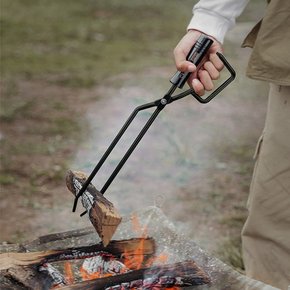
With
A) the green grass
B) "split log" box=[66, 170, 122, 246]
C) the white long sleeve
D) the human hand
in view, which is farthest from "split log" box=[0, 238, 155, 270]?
the green grass

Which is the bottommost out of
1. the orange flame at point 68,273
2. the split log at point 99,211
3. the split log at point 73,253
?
the orange flame at point 68,273

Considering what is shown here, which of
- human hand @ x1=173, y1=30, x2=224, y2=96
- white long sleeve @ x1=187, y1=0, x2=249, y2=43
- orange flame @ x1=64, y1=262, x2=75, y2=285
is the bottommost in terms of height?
orange flame @ x1=64, y1=262, x2=75, y2=285

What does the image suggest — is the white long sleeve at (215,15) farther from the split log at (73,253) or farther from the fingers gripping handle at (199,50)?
the split log at (73,253)

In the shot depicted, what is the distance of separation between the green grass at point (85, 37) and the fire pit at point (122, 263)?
3.68 metres

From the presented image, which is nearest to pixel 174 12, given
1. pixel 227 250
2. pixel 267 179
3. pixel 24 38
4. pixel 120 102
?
pixel 24 38

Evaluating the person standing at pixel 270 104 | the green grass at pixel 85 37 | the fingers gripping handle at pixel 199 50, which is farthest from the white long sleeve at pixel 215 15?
the green grass at pixel 85 37

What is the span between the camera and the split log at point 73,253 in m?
1.90

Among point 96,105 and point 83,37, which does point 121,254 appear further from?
point 83,37

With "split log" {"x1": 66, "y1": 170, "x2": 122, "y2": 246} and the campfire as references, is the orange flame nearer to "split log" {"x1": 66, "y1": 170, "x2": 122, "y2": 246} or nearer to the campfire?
the campfire

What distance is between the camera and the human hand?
187cm

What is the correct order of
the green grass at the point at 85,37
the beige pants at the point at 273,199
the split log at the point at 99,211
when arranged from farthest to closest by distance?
the green grass at the point at 85,37
the beige pants at the point at 273,199
the split log at the point at 99,211

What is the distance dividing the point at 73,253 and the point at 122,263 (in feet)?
0.53

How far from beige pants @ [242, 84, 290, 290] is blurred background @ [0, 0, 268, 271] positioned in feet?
1.54

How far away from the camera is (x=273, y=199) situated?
207cm
